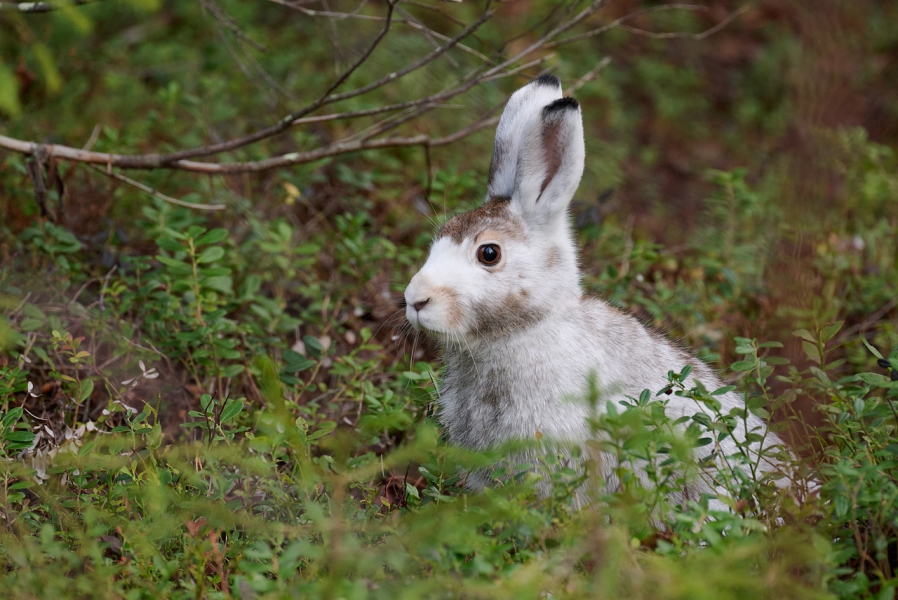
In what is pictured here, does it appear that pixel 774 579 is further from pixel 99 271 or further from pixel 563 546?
pixel 99 271

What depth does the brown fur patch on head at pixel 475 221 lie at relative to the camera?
4.34 meters

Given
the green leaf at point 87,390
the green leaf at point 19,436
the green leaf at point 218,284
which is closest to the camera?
the green leaf at point 19,436

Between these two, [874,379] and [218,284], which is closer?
[874,379]

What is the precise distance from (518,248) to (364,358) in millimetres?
1622

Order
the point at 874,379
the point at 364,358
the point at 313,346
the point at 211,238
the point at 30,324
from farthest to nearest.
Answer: the point at 364,358 → the point at 313,346 → the point at 211,238 → the point at 30,324 → the point at 874,379

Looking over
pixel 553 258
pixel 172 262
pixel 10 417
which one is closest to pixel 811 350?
pixel 553 258

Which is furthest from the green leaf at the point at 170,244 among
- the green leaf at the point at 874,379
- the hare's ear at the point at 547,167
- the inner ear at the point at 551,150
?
the green leaf at the point at 874,379

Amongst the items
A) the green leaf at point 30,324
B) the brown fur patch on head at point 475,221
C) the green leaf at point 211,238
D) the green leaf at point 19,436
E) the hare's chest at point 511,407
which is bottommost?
the hare's chest at point 511,407

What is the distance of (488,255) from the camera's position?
4281 mm

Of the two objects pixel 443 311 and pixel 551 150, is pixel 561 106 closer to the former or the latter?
pixel 551 150

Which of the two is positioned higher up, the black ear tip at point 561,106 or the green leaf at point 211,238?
the black ear tip at point 561,106

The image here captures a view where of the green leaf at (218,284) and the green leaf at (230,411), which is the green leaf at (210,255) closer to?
the green leaf at (218,284)

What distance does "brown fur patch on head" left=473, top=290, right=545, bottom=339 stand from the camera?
4.21 meters

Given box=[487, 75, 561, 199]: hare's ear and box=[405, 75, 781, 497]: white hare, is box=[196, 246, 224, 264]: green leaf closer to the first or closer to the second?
box=[405, 75, 781, 497]: white hare
